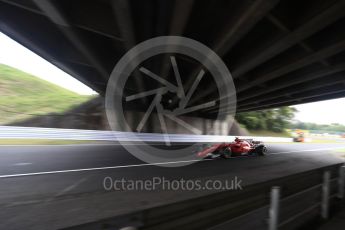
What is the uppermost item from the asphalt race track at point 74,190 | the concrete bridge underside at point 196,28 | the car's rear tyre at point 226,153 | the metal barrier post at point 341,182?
the concrete bridge underside at point 196,28

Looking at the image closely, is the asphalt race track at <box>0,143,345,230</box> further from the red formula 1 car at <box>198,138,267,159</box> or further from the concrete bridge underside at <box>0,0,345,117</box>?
the concrete bridge underside at <box>0,0,345,117</box>

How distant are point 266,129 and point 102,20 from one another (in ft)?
170

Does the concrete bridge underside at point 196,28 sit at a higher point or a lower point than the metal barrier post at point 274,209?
higher

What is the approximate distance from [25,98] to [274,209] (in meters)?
34.3

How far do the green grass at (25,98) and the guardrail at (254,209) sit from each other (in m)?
23.0

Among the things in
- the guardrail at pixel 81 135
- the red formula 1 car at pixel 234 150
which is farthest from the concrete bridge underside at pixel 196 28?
the guardrail at pixel 81 135

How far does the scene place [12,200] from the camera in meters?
5.02

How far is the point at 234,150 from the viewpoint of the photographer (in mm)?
13406

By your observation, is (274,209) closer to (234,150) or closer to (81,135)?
(234,150)

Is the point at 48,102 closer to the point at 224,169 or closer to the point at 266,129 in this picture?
the point at 224,169

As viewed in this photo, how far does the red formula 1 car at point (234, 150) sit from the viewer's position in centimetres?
1234

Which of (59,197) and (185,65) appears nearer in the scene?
(59,197)

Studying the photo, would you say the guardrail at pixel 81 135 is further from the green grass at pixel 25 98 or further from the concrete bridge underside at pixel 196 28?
the concrete bridge underside at pixel 196 28

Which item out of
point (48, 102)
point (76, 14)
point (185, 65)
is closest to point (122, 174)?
point (76, 14)
